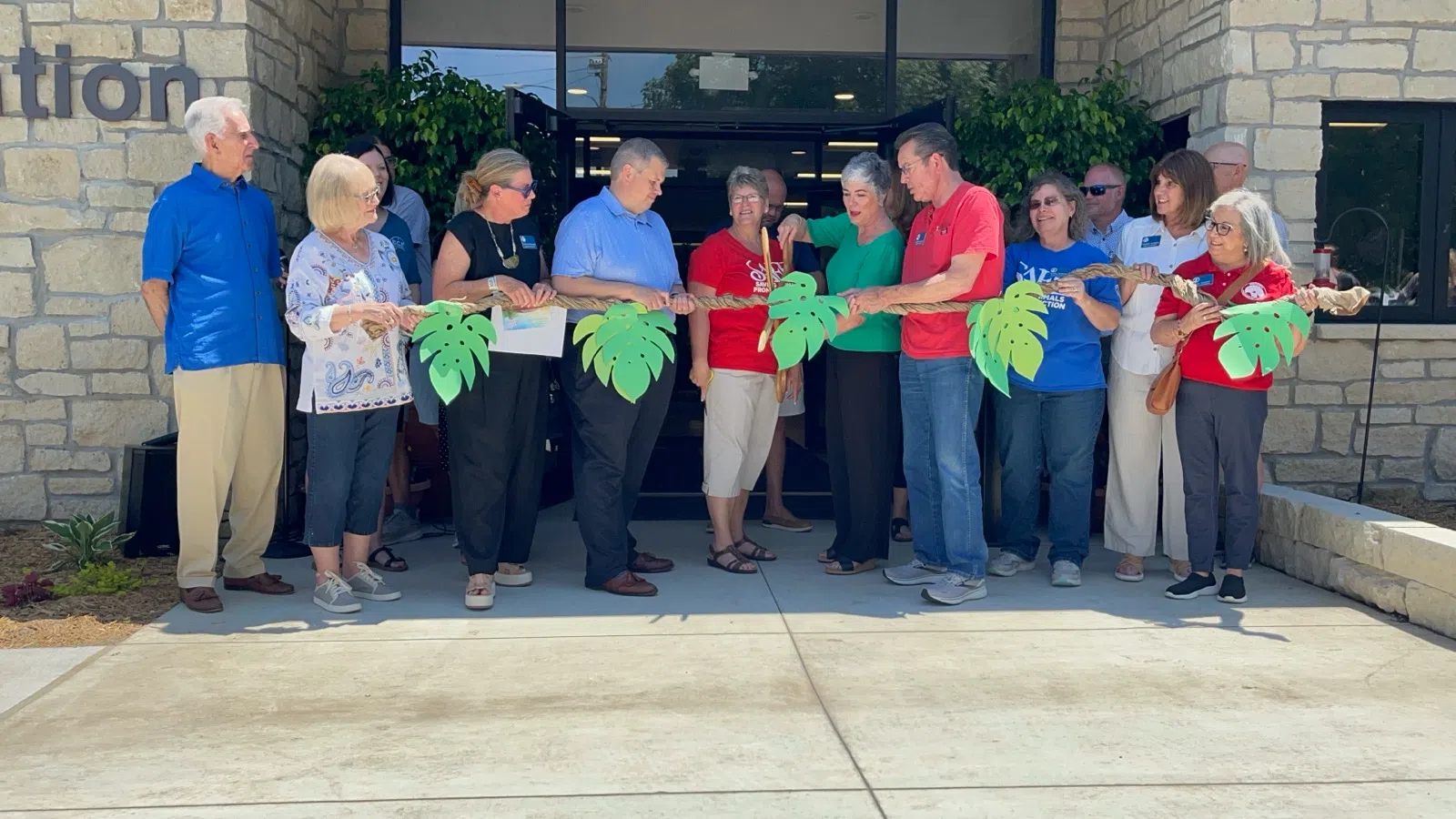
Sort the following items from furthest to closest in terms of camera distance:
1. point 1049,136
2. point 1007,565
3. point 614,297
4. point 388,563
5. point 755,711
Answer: point 1049,136 → point 388,563 → point 1007,565 → point 614,297 → point 755,711

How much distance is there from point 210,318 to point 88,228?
1.73 m

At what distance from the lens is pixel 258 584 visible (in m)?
5.53

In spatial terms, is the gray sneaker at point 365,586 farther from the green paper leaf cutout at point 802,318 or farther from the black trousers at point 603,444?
the green paper leaf cutout at point 802,318

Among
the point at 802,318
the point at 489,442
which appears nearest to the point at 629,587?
the point at 489,442

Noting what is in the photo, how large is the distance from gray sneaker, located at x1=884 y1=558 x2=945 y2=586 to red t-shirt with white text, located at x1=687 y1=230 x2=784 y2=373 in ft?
3.43

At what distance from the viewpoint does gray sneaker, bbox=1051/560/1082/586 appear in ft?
18.6

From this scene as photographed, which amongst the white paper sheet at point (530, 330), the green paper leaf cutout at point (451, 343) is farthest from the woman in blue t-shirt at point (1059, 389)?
the green paper leaf cutout at point (451, 343)

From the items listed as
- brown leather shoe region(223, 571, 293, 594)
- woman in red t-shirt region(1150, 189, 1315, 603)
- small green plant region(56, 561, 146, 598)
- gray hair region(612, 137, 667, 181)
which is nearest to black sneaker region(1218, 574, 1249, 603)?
woman in red t-shirt region(1150, 189, 1315, 603)

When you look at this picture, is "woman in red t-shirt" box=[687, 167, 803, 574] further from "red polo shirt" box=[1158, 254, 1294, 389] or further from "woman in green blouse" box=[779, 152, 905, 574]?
"red polo shirt" box=[1158, 254, 1294, 389]

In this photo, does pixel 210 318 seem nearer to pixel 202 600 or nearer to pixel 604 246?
pixel 202 600

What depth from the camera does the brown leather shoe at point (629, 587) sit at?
548 cm

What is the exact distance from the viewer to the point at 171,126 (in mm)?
6375

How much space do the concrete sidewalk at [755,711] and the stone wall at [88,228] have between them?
5.54 feet

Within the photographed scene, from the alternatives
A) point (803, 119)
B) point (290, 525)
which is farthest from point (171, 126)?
point (803, 119)
